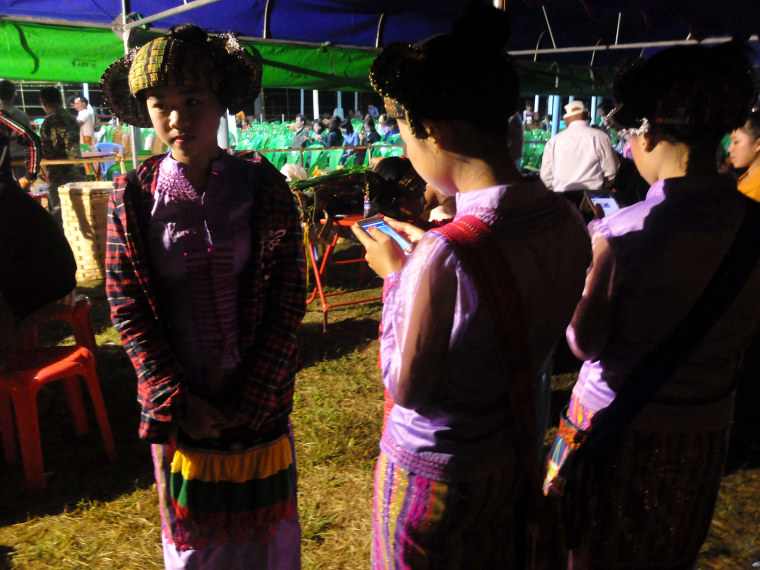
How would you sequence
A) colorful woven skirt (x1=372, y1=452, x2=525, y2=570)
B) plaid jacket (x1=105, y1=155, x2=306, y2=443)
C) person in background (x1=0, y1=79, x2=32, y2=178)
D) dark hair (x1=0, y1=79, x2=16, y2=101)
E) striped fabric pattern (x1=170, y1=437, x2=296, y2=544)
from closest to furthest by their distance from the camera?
colorful woven skirt (x1=372, y1=452, x2=525, y2=570)
plaid jacket (x1=105, y1=155, x2=306, y2=443)
striped fabric pattern (x1=170, y1=437, x2=296, y2=544)
person in background (x1=0, y1=79, x2=32, y2=178)
dark hair (x1=0, y1=79, x2=16, y2=101)

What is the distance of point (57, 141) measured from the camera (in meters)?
7.35

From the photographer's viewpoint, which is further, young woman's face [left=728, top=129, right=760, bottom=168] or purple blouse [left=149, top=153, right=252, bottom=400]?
young woman's face [left=728, top=129, right=760, bottom=168]

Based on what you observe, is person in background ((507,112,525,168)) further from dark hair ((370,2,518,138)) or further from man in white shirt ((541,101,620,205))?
man in white shirt ((541,101,620,205))

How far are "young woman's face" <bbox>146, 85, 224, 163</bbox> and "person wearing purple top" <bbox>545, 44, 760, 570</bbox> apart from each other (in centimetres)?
111

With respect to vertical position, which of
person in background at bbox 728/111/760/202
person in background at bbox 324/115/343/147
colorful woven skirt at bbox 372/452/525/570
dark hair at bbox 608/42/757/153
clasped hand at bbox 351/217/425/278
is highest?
dark hair at bbox 608/42/757/153

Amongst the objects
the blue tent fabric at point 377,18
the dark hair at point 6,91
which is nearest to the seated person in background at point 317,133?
the blue tent fabric at point 377,18

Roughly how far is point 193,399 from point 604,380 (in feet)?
3.76

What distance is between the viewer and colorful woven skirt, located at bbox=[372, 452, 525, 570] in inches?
45.1

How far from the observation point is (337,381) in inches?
160

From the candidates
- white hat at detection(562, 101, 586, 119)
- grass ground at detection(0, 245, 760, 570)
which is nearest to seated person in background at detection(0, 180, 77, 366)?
grass ground at detection(0, 245, 760, 570)

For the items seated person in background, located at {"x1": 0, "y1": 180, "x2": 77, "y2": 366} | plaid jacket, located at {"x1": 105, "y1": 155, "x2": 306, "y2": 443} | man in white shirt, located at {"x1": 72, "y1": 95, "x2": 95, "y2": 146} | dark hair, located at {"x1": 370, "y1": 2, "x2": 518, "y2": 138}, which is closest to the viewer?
dark hair, located at {"x1": 370, "y1": 2, "x2": 518, "y2": 138}

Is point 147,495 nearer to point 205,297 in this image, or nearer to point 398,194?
point 205,297

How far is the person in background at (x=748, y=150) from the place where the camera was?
2.76m

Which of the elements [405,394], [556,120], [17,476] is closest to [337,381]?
[17,476]
